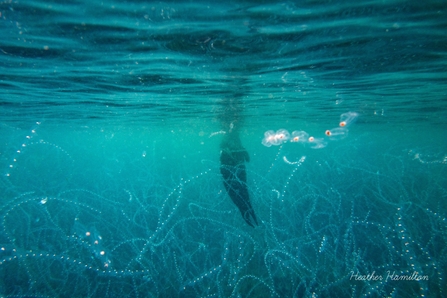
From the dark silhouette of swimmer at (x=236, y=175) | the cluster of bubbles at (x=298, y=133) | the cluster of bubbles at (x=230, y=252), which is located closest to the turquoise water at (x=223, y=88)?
the cluster of bubbles at (x=230, y=252)

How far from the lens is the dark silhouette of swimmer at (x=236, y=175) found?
427 inches

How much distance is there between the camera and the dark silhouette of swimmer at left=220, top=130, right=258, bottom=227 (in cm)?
1085

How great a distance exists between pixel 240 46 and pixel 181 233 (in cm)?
965

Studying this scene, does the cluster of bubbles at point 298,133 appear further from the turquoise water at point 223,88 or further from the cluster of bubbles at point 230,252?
the cluster of bubbles at point 230,252

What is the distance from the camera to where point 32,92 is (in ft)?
38.3

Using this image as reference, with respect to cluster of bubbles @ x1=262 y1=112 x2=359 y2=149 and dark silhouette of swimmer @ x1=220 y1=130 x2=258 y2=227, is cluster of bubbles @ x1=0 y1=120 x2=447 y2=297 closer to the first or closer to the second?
dark silhouette of swimmer @ x1=220 y1=130 x2=258 y2=227

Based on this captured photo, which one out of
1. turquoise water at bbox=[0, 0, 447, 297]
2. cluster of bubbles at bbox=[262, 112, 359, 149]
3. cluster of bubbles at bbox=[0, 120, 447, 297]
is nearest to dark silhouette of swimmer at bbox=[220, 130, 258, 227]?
cluster of bubbles at bbox=[0, 120, 447, 297]

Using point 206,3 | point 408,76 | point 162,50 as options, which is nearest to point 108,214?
point 162,50

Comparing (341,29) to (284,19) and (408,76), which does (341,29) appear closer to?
(284,19)

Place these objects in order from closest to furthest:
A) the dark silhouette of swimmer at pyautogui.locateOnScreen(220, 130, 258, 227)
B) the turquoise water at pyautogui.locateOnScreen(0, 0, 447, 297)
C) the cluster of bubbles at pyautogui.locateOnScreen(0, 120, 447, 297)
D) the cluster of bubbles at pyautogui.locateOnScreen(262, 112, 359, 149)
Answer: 1. the turquoise water at pyautogui.locateOnScreen(0, 0, 447, 297)
2. the cluster of bubbles at pyautogui.locateOnScreen(0, 120, 447, 297)
3. the dark silhouette of swimmer at pyautogui.locateOnScreen(220, 130, 258, 227)
4. the cluster of bubbles at pyautogui.locateOnScreen(262, 112, 359, 149)

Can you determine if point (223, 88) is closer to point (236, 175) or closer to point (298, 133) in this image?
point (236, 175)

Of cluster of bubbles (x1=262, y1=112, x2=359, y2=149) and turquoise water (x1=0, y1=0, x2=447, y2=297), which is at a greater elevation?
cluster of bubbles (x1=262, y1=112, x2=359, y2=149)

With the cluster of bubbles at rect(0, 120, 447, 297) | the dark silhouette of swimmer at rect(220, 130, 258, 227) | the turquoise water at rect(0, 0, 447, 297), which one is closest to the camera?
the turquoise water at rect(0, 0, 447, 297)

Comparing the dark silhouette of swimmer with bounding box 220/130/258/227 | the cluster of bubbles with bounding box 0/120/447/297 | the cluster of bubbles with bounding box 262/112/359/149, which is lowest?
the cluster of bubbles with bounding box 0/120/447/297
